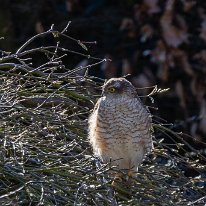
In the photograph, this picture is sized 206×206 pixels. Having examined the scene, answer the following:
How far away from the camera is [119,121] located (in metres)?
4.84

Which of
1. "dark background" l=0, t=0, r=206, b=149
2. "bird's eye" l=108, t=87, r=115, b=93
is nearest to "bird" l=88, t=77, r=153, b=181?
"bird's eye" l=108, t=87, r=115, b=93

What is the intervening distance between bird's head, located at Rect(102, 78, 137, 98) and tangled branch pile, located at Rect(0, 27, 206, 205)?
0.07 meters

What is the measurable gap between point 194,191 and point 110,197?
0.89 meters

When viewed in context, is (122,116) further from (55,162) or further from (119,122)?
(55,162)

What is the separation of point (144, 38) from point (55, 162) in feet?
12.5

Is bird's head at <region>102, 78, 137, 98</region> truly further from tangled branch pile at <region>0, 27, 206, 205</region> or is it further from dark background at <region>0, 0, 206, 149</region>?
dark background at <region>0, 0, 206, 149</region>

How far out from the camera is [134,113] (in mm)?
4852

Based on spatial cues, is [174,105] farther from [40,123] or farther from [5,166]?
[5,166]

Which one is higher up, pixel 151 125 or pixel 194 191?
pixel 151 125

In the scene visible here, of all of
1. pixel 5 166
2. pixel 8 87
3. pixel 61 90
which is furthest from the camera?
pixel 61 90

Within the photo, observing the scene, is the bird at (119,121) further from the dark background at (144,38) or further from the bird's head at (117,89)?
the dark background at (144,38)

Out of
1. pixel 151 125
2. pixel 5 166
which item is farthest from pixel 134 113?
pixel 5 166

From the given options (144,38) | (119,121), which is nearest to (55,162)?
(119,121)

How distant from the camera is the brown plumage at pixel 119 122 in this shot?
15.9ft
